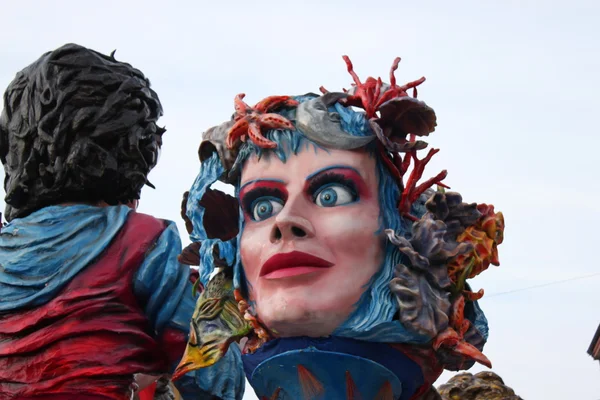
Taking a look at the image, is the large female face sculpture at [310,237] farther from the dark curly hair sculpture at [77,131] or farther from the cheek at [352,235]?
the dark curly hair sculpture at [77,131]

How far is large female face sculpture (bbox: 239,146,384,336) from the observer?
3.48 m

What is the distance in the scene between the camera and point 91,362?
3.95m

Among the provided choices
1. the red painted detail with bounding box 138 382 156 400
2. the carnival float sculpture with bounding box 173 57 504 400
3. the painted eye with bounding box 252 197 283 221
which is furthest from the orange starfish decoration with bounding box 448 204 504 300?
the red painted detail with bounding box 138 382 156 400

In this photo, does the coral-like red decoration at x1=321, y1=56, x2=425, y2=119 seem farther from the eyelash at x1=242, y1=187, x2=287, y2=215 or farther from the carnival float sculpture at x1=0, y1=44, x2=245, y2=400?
the carnival float sculpture at x1=0, y1=44, x2=245, y2=400

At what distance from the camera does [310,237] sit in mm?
3529

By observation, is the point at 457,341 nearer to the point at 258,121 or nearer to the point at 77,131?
the point at 258,121

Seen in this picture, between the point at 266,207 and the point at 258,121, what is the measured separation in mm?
265

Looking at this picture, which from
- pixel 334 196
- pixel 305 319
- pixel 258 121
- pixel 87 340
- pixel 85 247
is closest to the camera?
pixel 305 319

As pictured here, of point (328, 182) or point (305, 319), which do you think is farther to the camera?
point (328, 182)

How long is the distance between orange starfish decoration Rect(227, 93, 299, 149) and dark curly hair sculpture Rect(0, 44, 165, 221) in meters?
0.65

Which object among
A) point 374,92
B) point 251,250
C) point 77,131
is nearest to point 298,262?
point 251,250

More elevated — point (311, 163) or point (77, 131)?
point (311, 163)

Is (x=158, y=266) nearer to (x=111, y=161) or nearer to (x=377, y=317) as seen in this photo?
(x=111, y=161)

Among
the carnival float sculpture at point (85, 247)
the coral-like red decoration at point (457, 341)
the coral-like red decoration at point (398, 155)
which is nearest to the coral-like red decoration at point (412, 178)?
the coral-like red decoration at point (398, 155)
